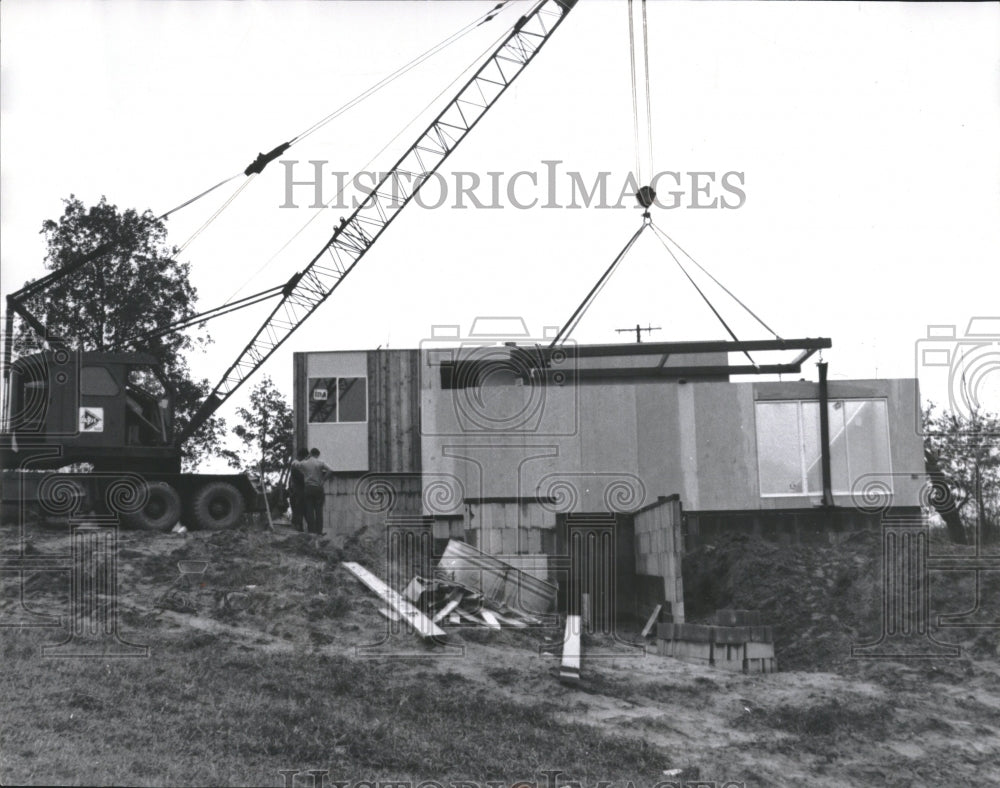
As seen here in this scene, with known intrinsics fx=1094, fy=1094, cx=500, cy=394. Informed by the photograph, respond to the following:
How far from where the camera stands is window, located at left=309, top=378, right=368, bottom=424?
2395 cm

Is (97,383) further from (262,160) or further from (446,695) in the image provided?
(446,695)

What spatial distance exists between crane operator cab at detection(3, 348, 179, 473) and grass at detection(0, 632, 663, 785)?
23.7 ft

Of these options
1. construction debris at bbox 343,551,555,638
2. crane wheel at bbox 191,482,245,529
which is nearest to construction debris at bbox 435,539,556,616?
construction debris at bbox 343,551,555,638

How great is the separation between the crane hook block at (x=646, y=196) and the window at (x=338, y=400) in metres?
9.66

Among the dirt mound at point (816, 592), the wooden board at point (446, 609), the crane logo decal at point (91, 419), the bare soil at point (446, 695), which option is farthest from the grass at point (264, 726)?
the crane logo decal at point (91, 419)

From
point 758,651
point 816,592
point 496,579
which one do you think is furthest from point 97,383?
point 816,592

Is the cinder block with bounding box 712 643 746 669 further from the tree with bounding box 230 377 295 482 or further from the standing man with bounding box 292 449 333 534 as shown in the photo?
the tree with bounding box 230 377 295 482

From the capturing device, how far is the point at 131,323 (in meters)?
27.0

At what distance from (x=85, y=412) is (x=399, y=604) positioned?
757cm

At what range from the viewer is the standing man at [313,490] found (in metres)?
17.9

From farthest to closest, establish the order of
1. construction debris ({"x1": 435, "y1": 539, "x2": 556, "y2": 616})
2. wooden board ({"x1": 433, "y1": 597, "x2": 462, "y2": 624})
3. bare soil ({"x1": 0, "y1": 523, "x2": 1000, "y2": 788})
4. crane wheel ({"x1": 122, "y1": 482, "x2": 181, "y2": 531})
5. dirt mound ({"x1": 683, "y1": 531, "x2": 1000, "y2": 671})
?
crane wheel ({"x1": 122, "y1": 482, "x2": 181, "y2": 531}) < construction debris ({"x1": 435, "y1": 539, "x2": 556, "y2": 616}) < wooden board ({"x1": 433, "y1": 597, "x2": 462, "y2": 624}) < dirt mound ({"x1": 683, "y1": 531, "x2": 1000, "y2": 671}) < bare soil ({"x1": 0, "y1": 523, "x2": 1000, "y2": 788})

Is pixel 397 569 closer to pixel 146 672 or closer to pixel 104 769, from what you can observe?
pixel 146 672

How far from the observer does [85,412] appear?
17.8 m

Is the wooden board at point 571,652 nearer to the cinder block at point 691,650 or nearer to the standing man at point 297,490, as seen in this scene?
the cinder block at point 691,650
